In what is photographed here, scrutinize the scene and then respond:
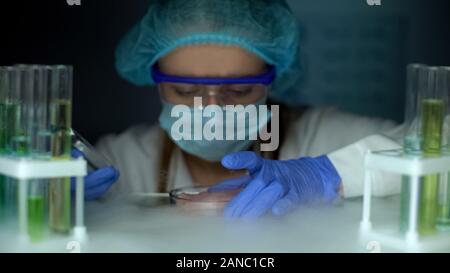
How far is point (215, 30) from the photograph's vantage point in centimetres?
176

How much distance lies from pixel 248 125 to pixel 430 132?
77 centimetres

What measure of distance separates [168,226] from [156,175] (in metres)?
0.83

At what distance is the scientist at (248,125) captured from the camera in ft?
4.75

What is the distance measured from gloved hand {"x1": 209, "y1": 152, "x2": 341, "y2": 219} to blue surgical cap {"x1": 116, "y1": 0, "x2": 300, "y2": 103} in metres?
0.45

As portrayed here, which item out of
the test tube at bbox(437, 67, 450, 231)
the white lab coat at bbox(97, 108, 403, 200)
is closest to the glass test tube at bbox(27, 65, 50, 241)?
the test tube at bbox(437, 67, 450, 231)

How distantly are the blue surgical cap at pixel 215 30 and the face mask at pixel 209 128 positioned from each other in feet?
0.55

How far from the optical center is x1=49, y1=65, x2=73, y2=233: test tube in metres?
1.10

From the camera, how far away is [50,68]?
112 centimetres

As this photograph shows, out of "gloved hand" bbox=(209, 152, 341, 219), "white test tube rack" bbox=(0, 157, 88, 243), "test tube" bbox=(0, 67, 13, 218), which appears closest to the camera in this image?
"white test tube rack" bbox=(0, 157, 88, 243)

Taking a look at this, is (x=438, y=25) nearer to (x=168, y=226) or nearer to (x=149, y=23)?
(x=149, y=23)

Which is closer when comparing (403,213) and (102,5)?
(403,213)

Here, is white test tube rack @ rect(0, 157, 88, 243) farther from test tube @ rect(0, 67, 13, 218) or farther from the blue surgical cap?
the blue surgical cap

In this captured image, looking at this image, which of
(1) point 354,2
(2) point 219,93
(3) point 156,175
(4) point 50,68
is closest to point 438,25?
(1) point 354,2
